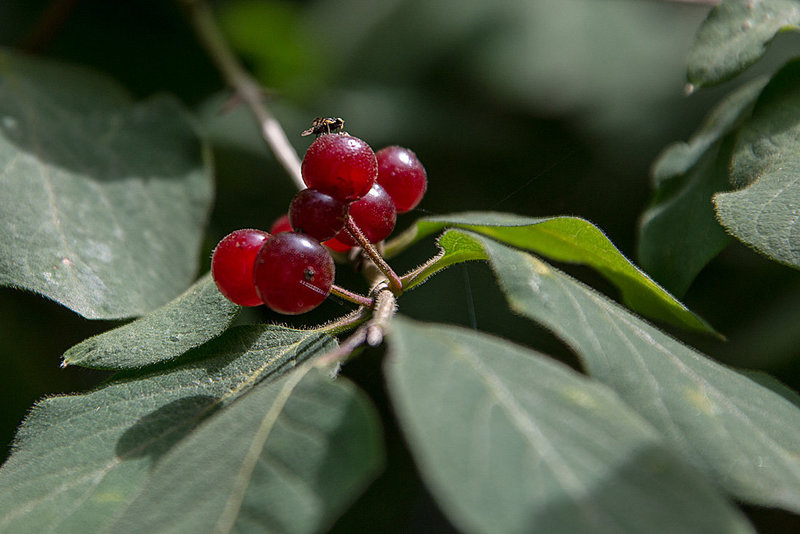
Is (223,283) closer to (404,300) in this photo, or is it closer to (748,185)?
(748,185)

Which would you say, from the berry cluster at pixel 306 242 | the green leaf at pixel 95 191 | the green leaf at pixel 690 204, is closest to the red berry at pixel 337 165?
the berry cluster at pixel 306 242

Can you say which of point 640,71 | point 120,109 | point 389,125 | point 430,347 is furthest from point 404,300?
point 430,347

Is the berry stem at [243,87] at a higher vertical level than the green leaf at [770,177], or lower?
higher

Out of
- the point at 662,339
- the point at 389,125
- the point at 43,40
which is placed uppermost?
the point at 43,40

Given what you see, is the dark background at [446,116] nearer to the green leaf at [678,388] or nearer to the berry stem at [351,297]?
the berry stem at [351,297]

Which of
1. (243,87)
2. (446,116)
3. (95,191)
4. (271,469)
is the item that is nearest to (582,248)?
(271,469)

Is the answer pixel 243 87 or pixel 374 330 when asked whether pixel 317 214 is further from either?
pixel 243 87

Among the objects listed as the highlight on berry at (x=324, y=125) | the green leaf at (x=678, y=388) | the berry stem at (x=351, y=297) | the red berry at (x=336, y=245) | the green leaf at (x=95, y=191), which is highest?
the green leaf at (x=95, y=191)
